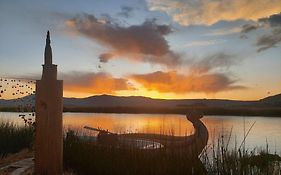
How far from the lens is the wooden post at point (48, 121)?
3.64 m

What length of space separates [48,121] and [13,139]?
7080mm

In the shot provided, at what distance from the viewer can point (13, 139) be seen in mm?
10133

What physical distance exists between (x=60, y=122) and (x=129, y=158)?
2.45 m

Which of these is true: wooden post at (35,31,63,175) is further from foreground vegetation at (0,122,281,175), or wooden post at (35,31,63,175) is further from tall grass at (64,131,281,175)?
→ tall grass at (64,131,281,175)

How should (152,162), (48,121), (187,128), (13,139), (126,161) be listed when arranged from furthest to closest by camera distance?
(187,128) → (13,139) → (126,161) → (152,162) → (48,121)

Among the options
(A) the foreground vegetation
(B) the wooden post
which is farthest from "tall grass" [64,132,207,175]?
(B) the wooden post

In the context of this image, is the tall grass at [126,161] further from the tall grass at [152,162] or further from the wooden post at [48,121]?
the wooden post at [48,121]

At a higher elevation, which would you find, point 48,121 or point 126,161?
point 48,121

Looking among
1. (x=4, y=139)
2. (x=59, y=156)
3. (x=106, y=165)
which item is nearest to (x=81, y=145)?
(x=106, y=165)

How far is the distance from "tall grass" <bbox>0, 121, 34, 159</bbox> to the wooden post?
6.07 meters

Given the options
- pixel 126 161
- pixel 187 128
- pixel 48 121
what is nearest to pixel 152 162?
pixel 126 161

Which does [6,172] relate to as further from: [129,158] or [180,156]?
[180,156]

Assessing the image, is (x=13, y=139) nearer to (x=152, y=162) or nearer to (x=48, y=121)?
(x=152, y=162)

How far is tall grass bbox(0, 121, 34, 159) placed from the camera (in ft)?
31.8
